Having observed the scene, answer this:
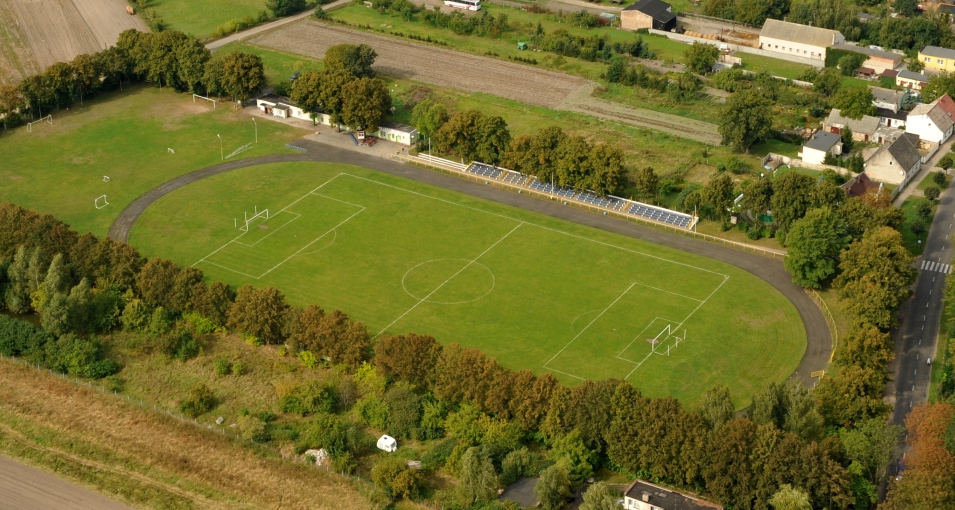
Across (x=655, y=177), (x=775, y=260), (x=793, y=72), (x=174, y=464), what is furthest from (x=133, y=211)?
(x=793, y=72)

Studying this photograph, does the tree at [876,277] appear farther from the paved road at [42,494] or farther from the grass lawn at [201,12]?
the grass lawn at [201,12]

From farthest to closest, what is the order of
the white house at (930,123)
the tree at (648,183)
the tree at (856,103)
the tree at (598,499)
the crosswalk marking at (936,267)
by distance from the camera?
the tree at (856,103) → the white house at (930,123) → the tree at (648,183) → the crosswalk marking at (936,267) → the tree at (598,499)

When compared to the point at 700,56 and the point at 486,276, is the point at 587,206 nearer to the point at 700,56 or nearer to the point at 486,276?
the point at 486,276

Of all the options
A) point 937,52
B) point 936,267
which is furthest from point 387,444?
point 937,52

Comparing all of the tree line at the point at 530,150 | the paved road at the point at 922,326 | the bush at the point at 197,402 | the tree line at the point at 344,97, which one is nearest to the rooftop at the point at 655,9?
the tree line at the point at 344,97

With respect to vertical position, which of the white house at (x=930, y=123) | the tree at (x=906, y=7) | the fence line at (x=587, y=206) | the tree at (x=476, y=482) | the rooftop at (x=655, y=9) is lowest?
the tree at (x=476, y=482)

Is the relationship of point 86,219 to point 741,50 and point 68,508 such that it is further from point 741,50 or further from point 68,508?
point 741,50
